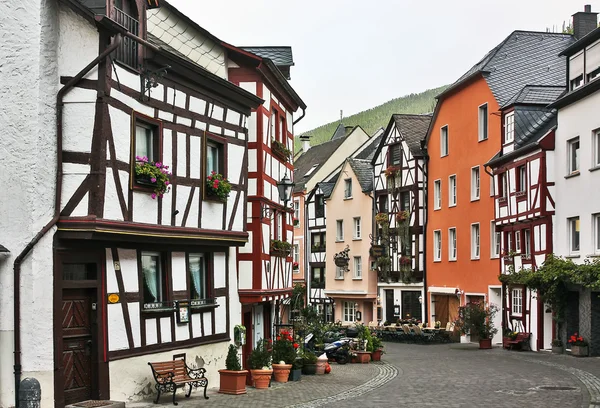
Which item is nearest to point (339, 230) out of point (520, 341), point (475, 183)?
point (475, 183)

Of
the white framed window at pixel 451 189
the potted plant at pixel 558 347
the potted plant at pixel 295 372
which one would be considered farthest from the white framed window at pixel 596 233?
the white framed window at pixel 451 189

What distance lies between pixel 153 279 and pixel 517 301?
908 inches

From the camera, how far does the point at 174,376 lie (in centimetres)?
1808

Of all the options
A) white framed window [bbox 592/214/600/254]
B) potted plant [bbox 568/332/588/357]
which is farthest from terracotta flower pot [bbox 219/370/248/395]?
potted plant [bbox 568/332/588/357]

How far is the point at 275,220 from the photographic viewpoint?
27188 millimetres

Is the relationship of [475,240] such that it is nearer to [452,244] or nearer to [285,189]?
[452,244]

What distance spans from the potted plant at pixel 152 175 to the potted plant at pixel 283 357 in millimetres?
7027

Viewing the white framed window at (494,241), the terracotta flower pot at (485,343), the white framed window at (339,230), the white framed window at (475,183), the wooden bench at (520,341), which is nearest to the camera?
the wooden bench at (520,341)

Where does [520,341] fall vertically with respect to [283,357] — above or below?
below

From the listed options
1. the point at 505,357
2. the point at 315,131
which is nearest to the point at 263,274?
the point at 505,357

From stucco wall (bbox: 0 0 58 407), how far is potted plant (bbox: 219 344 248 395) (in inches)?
221

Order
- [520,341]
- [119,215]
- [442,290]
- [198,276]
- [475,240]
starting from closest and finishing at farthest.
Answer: [119,215], [198,276], [520,341], [475,240], [442,290]

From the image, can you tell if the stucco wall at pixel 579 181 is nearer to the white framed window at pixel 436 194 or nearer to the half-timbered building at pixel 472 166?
the half-timbered building at pixel 472 166

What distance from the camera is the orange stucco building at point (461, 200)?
137 feet
